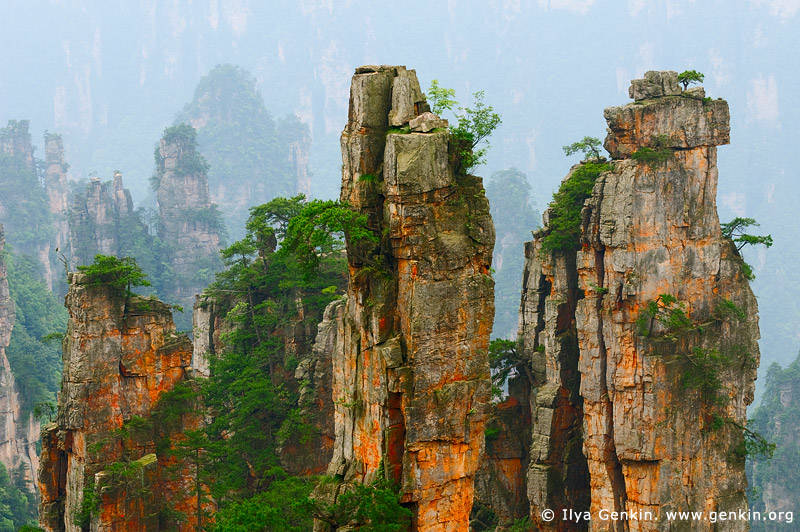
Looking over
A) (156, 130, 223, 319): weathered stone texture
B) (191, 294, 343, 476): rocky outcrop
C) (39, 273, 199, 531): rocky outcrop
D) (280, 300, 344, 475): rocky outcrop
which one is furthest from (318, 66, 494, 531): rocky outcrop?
(156, 130, 223, 319): weathered stone texture

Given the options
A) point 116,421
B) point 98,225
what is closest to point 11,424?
point 98,225

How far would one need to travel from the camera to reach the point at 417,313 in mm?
22188

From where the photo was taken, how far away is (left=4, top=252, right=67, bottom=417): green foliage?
6412cm

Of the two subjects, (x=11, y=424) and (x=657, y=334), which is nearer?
(x=657, y=334)

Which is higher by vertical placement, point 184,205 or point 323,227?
point 184,205

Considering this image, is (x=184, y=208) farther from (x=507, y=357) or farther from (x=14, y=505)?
(x=507, y=357)

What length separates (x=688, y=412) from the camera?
110ft

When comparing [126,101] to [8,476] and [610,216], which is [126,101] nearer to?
[8,476]

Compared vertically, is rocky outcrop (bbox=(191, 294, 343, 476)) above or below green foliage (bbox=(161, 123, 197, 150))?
below

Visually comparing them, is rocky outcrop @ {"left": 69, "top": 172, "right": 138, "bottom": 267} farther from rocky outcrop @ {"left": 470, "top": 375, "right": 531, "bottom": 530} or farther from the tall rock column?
rocky outcrop @ {"left": 470, "top": 375, "right": 531, "bottom": 530}

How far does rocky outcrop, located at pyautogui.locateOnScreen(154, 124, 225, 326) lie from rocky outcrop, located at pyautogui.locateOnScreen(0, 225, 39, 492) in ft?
91.0

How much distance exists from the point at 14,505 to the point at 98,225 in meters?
40.0

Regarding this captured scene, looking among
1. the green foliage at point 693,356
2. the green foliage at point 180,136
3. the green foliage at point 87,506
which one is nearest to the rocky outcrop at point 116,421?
the green foliage at point 87,506

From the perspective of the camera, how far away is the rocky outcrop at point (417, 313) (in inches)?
875
